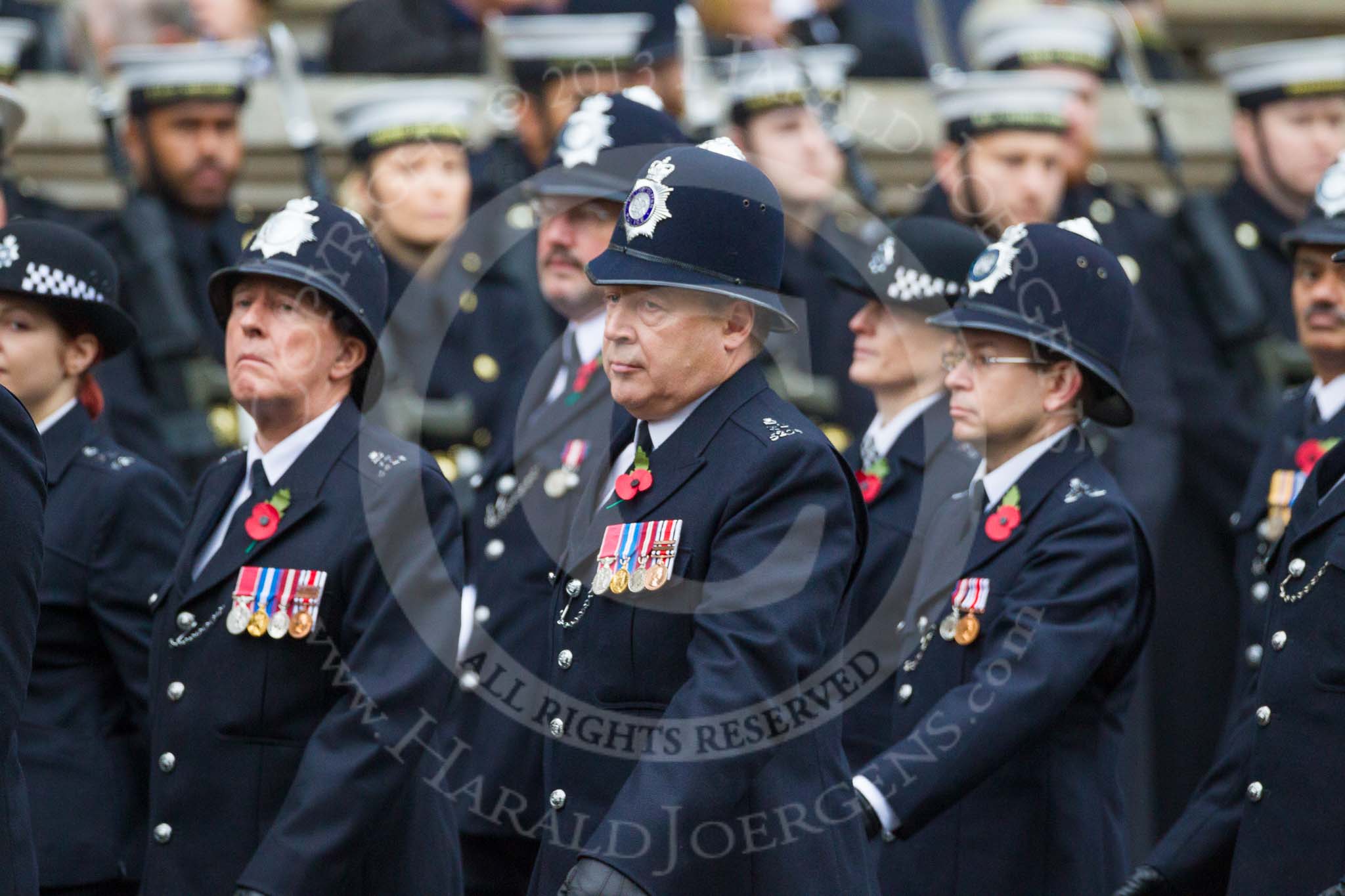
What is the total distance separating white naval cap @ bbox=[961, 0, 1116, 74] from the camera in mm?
8789

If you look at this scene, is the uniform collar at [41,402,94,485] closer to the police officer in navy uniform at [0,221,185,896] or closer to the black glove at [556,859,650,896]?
the police officer in navy uniform at [0,221,185,896]

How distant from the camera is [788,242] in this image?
26.8ft

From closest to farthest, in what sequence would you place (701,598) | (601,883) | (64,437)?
(601,883) < (701,598) < (64,437)

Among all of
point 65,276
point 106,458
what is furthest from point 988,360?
point 65,276

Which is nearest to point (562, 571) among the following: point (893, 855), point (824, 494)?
point (824, 494)

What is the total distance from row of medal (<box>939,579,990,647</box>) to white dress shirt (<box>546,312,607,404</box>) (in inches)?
47.6

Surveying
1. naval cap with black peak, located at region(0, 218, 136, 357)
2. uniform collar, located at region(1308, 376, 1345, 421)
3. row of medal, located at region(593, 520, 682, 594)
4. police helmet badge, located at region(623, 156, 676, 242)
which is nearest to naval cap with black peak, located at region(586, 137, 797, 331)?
police helmet badge, located at region(623, 156, 676, 242)

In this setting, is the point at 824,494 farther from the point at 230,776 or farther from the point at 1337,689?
the point at 230,776

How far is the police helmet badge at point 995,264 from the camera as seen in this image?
5.17m

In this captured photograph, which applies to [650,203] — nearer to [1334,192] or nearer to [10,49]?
[1334,192]

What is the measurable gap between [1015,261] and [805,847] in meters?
1.77

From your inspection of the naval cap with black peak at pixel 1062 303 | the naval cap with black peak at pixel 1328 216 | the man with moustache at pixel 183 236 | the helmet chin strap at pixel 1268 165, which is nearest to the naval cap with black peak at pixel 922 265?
the naval cap with black peak at pixel 1062 303

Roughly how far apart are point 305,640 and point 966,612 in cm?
150

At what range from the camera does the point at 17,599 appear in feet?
12.5
